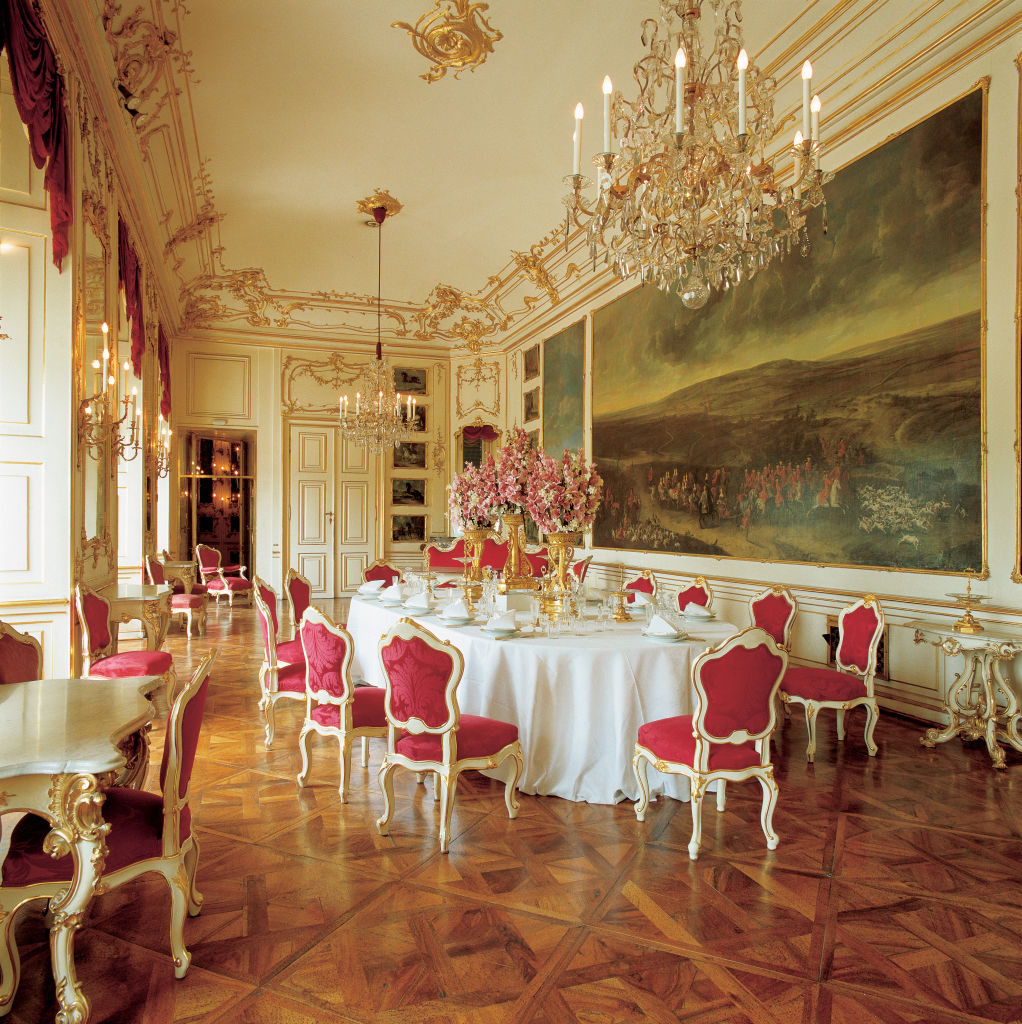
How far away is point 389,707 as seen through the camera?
10.6 feet

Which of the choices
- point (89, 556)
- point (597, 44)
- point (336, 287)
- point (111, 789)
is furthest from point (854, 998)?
point (336, 287)

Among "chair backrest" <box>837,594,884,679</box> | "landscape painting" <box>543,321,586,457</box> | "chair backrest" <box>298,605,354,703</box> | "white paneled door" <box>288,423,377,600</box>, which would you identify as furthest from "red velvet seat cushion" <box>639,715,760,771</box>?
"white paneled door" <box>288,423,377,600</box>

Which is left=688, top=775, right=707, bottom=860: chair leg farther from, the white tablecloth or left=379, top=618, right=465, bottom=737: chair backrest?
left=379, top=618, right=465, bottom=737: chair backrest

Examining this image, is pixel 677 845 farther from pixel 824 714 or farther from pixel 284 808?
pixel 824 714

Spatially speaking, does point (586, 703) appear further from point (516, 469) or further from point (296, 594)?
point (296, 594)

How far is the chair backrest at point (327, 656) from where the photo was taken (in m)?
3.54

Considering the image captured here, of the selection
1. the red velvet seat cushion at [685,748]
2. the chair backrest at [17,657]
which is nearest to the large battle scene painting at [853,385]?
the red velvet seat cushion at [685,748]

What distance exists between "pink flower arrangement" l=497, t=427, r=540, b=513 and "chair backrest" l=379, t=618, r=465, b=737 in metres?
1.74

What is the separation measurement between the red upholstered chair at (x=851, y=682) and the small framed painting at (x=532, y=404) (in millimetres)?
7164

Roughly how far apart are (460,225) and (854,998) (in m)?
8.22

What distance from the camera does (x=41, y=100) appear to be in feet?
12.0

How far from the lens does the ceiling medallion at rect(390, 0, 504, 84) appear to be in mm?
4828

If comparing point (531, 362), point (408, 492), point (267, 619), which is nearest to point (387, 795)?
point (267, 619)

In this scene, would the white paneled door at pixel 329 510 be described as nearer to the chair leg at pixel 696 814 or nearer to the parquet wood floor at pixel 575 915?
the parquet wood floor at pixel 575 915
